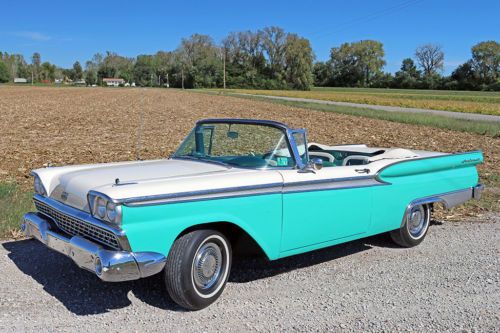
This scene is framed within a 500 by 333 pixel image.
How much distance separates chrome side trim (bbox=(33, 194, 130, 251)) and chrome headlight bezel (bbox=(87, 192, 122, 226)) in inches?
1.3

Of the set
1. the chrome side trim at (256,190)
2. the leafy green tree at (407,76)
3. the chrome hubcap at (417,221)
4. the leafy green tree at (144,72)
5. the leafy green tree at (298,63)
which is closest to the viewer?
the chrome side trim at (256,190)

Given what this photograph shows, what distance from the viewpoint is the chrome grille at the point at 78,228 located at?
322 centimetres

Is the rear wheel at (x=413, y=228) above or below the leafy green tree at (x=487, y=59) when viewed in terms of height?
below

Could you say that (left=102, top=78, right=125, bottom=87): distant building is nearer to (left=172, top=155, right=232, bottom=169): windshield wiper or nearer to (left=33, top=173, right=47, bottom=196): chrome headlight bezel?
(left=172, top=155, right=232, bottom=169): windshield wiper

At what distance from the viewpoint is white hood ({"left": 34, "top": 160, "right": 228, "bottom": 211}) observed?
355cm

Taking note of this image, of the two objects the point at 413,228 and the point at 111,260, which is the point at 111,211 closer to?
the point at 111,260

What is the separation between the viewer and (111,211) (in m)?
3.14

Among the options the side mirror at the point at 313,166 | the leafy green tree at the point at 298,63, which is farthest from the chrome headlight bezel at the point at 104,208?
the leafy green tree at the point at 298,63

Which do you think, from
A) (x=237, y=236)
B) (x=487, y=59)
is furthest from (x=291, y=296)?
(x=487, y=59)

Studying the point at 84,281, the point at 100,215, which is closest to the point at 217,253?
the point at 100,215

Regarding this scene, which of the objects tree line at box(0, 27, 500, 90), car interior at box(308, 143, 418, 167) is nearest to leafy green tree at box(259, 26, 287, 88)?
tree line at box(0, 27, 500, 90)

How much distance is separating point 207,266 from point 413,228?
8.67 ft

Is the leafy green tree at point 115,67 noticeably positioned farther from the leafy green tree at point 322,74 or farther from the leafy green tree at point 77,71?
the leafy green tree at point 322,74

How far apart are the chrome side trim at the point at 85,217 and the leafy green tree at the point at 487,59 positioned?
93986mm
